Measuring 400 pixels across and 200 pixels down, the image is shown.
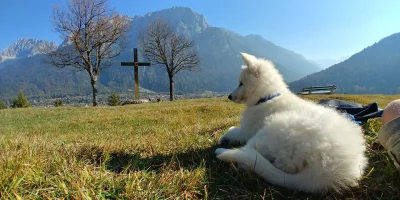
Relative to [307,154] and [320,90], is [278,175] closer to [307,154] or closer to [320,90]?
[307,154]

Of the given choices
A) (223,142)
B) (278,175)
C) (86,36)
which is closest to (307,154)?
(278,175)

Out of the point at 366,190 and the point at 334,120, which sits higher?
the point at 334,120

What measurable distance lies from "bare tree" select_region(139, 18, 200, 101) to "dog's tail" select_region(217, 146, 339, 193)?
37544 mm

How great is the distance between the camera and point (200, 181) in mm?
2340

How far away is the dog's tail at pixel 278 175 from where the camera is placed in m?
2.17

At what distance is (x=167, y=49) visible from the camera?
43219 millimetres

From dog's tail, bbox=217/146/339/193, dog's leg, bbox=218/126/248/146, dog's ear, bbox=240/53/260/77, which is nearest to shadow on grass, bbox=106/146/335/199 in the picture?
dog's tail, bbox=217/146/339/193

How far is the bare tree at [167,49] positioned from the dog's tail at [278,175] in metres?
37.5

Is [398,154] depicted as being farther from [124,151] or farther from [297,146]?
[124,151]

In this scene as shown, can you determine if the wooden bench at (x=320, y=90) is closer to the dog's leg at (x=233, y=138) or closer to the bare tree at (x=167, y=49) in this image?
the bare tree at (x=167, y=49)

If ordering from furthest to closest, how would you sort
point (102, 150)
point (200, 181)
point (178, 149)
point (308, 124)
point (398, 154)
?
point (178, 149), point (102, 150), point (308, 124), point (200, 181), point (398, 154)

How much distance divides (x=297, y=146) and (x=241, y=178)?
0.64 metres

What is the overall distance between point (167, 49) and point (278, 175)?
1675 inches

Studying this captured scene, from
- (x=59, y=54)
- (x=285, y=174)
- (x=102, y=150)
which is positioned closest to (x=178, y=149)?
(x=102, y=150)
